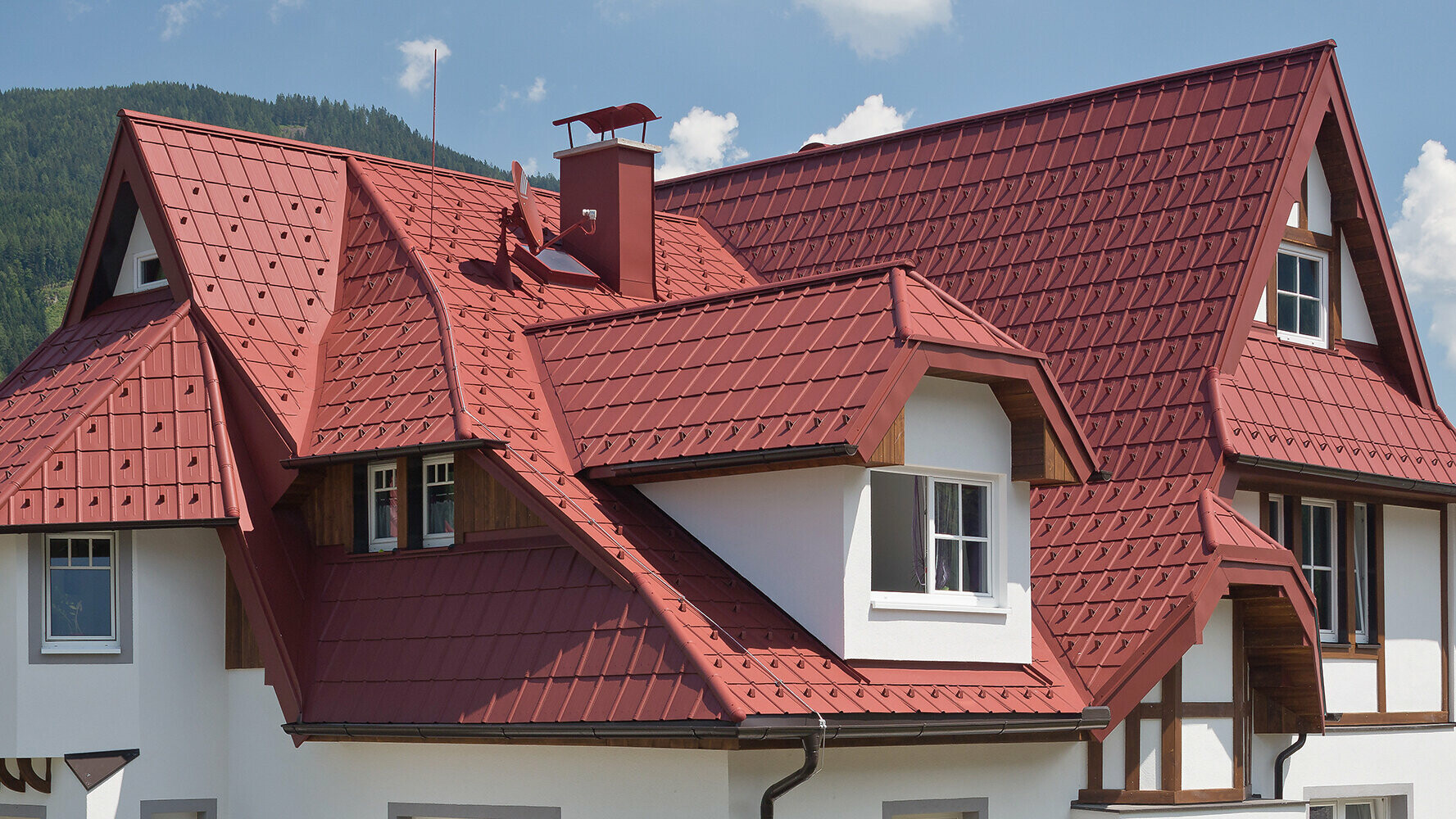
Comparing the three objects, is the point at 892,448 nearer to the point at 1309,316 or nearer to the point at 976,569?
the point at 976,569

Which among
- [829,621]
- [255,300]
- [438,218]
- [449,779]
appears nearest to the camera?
[829,621]

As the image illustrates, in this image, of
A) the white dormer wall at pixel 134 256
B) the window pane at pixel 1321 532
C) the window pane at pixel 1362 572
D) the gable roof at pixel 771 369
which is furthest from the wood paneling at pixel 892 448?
the white dormer wall at pixel 134 256

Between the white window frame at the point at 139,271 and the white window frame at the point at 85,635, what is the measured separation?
327cm

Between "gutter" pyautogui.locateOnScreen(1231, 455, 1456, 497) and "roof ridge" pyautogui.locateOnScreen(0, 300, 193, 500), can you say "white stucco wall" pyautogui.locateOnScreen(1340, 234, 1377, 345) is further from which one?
"roof ridge" pyautogui.locateOnScreen(0, 300, 193, 500)

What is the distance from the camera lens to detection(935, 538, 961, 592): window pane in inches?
614

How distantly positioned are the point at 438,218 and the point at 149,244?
10.1 feet

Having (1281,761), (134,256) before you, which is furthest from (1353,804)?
(134,256)

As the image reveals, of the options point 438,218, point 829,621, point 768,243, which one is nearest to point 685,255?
point 768,243

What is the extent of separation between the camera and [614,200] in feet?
68.8

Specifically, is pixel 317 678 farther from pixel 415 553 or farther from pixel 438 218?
pixel 438 218

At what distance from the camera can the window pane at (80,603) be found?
53.9 ft

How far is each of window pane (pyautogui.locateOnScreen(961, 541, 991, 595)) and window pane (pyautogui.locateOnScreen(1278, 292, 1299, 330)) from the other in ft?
19.1

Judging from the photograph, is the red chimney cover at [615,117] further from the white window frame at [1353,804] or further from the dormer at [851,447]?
the white window frame at [1353,804]

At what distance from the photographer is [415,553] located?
16.3 metres
